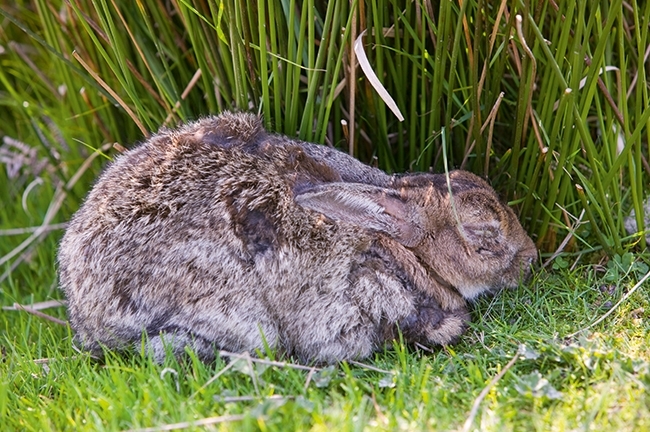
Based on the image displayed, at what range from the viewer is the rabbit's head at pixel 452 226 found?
3.67 m

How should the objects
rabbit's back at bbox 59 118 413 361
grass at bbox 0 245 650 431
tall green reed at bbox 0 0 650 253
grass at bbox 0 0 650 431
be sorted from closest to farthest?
grass at bbox 0 245 650 431 < grass at bbox 0 0 650 431 < rabbit's back at bbox 59 118 413 361 < tall green reed at bbox 0 0 650 253

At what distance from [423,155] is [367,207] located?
0.76m

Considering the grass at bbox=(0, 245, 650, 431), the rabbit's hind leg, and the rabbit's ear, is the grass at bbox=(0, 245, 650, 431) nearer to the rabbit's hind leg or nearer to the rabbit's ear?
the rabbit's hind leg

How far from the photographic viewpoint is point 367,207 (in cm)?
362

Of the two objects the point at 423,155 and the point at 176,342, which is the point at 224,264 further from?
the point at 423,155

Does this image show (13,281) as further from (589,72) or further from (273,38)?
(589,72)

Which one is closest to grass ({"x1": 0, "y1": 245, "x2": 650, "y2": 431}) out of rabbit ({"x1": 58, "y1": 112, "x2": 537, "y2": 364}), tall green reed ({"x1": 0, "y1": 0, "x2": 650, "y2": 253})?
rabbit ({"x1": 58, "y1": 112, "x2": 537, "y2": 364})

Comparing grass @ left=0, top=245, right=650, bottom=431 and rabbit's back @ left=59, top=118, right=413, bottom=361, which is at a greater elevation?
rabbit's back @ left=59, top=118, right=413, bottom=361

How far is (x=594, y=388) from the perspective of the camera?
2912mm

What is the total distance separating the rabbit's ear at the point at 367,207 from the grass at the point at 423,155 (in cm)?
43

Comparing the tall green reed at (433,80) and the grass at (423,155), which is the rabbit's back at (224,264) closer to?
the grass at (423,155)

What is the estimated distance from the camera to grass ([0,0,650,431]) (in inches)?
116

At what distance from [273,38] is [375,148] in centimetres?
100

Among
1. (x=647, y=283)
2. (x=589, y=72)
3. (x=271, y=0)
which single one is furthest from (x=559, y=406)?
(x=271, y=0)
